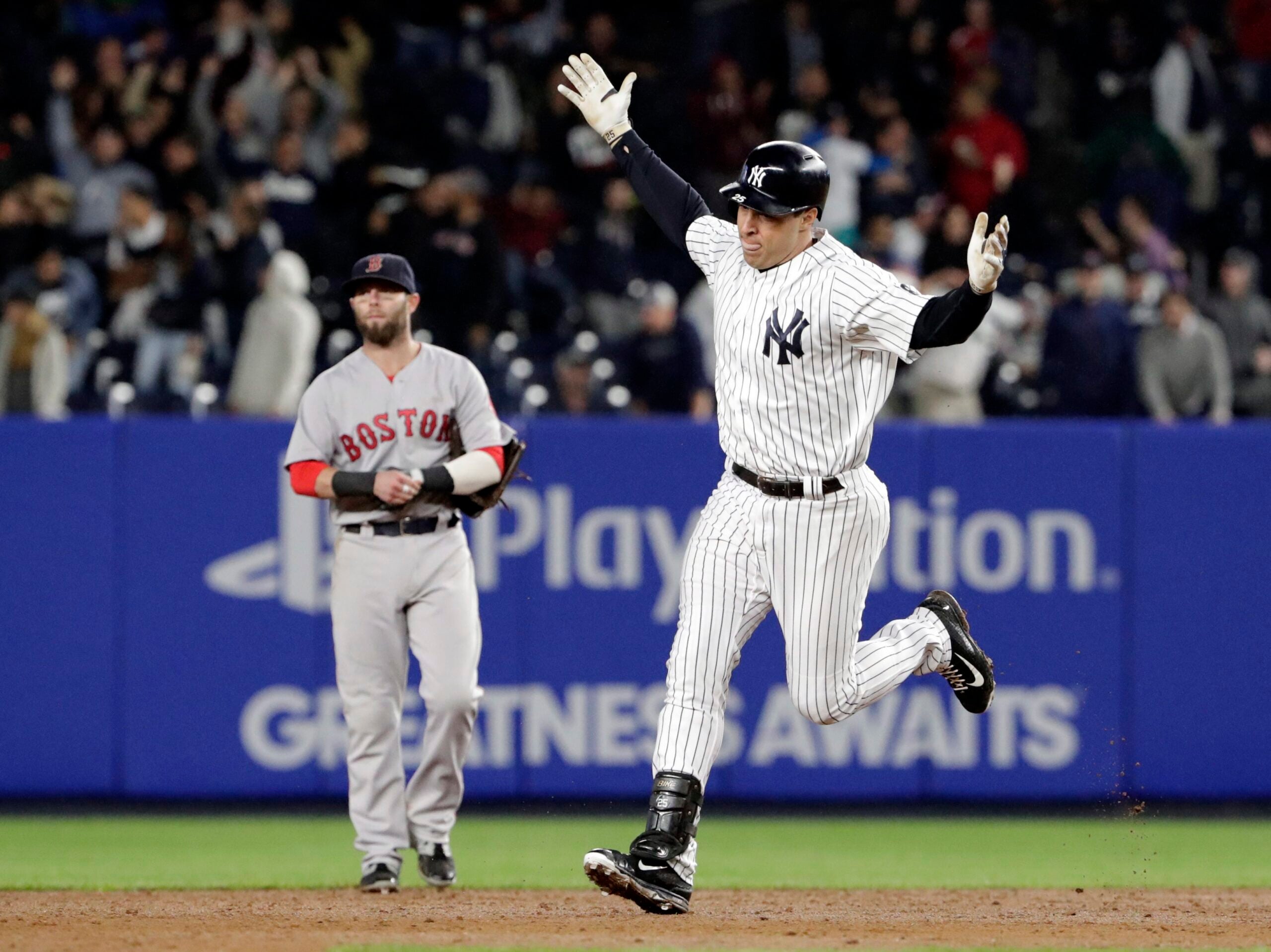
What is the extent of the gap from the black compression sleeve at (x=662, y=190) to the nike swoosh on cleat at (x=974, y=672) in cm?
164

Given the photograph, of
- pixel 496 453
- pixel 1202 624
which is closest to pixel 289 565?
pixel 496 453

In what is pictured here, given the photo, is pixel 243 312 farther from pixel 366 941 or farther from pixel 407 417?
pixel 366 941

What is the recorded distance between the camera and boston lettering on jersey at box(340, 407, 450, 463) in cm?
730

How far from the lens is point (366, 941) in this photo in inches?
231

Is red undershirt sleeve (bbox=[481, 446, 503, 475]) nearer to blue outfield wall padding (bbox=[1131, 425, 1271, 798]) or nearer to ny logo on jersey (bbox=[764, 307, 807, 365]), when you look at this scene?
ny logo on jersey (bbox=[764, 307, 807, 365])

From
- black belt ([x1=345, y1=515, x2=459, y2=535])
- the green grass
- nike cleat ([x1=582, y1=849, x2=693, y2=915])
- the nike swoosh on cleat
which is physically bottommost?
the green grass

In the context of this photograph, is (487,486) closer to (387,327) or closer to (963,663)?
(387,327)

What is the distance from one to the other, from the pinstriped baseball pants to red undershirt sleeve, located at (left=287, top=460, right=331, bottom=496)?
5.39 feet

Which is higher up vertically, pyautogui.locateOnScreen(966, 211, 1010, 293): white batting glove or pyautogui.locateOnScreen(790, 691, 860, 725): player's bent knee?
pyautogui.locateOnScreen(966, 211, 1010, 293): white batting glove

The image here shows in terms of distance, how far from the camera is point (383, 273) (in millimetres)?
7195

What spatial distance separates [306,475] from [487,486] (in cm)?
65

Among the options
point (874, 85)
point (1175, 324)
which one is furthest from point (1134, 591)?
point (874, 85)

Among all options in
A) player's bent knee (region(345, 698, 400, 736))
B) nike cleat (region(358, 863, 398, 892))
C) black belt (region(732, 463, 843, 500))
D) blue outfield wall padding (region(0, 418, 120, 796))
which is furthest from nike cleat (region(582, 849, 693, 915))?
blue outfield wall padding (region(0, 418, 120, 796))

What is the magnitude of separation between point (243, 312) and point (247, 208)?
0.66 m
